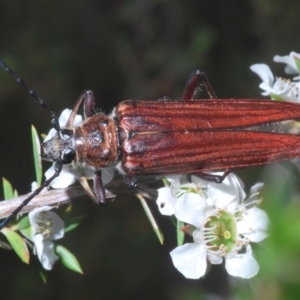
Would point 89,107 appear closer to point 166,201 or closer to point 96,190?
point 96,190

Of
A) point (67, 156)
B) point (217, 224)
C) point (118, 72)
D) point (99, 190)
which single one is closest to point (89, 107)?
point (67, 156)

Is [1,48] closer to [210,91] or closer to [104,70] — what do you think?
[104,70]

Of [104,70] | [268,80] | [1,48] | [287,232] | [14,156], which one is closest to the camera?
[287,232]

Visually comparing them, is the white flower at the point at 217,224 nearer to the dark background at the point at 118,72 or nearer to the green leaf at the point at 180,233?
the green leaf at the point at 180,233

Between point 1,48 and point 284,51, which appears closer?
point 1,48

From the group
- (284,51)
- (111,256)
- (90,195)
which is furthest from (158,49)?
(90,195)
